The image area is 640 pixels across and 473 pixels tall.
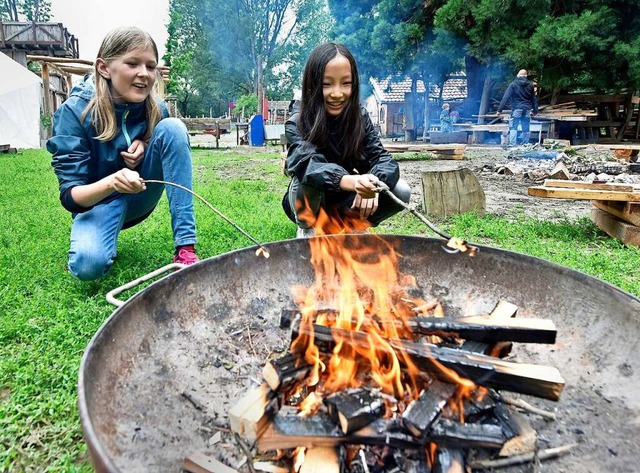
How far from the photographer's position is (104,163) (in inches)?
101

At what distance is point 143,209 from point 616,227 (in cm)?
366

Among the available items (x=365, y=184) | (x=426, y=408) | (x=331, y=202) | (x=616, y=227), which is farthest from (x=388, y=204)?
(x=616, y=227)

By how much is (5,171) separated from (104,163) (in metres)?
6.26

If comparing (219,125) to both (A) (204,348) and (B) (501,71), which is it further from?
(A) (204,348)

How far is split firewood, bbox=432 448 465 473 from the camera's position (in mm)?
1001

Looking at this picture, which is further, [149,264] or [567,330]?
[149,264]

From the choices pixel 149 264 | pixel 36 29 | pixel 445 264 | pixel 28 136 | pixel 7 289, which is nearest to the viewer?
pixel 445 264

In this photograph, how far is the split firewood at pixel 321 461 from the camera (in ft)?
3.32

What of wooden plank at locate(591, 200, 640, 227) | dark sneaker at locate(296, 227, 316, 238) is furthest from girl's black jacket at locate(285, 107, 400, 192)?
wooden plank at locate(591, 200, 640, 227)

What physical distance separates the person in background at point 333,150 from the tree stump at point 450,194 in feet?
5.68

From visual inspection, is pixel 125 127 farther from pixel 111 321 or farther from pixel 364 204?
pixel 111 321

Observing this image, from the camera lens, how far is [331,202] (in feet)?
8.92

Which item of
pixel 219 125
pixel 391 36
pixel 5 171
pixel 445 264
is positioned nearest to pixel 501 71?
pixel 391 36

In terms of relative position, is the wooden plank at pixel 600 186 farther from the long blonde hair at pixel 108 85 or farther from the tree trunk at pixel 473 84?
the tree trunk at pixel 473 84
